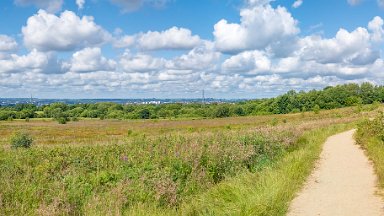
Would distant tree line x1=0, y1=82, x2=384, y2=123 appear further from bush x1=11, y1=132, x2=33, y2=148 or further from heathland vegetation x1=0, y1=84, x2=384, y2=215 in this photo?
heathland vegetation x1=0, y1=84, x2=384, y2=215

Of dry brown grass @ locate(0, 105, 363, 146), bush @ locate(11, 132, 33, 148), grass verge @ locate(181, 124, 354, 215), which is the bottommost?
dry brown grass @ locate(0, 105, 363, 146)

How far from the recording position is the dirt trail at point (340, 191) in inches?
346

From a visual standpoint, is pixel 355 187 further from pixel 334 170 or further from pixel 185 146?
pixel 185 146

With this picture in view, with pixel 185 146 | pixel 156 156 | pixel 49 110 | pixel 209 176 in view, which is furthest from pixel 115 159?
pixel 49 110

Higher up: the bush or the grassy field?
the grassy field

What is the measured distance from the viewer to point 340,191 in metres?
10.6

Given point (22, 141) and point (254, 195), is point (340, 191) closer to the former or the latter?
point (254, 195)

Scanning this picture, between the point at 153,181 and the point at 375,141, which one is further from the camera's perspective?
the point at 375,141

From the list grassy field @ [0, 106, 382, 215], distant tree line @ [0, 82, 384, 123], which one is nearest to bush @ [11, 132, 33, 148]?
grassy field @ [0, 106, 382, 215]

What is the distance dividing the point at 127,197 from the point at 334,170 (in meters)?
7.40

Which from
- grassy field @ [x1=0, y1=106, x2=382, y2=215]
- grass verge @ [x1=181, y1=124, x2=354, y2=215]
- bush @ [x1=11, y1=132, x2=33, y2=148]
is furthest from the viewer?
bush @ [x1=11, y1=132, x2=33, y2=148]

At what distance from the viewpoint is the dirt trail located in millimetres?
8795

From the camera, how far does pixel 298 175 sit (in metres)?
12.0

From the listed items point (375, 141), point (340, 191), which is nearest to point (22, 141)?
point (375, 141)
